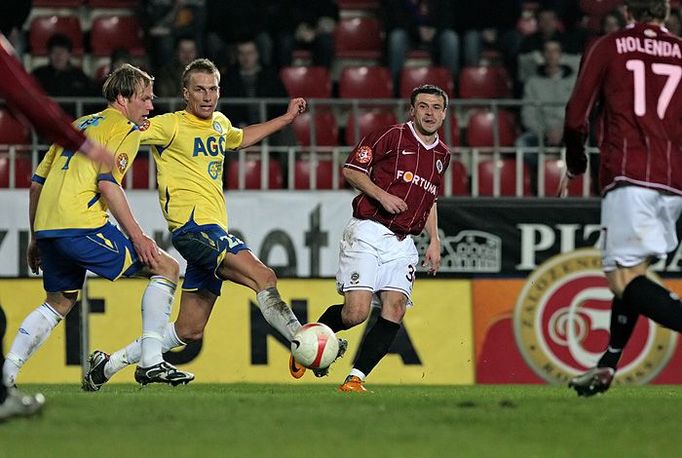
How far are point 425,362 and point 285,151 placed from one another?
2.41 m

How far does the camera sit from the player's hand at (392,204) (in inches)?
342

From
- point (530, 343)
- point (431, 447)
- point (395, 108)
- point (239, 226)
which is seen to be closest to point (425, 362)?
point (530, 343)

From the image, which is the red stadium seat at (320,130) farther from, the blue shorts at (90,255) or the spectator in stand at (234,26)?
the blue shorts at (90,255)

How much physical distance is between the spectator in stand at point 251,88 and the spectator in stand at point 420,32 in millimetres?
1682

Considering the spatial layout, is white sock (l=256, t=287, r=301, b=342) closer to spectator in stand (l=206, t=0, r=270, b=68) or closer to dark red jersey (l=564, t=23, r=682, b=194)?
dark red jersey (l=564, t=23, r=682, b=194)

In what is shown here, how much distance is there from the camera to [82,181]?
822 cm

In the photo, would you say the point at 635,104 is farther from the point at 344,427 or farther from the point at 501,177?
the point at 501,177

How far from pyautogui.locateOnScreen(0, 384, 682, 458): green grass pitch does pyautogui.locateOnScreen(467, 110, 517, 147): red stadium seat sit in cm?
717

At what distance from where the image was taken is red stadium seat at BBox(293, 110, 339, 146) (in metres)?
14.2

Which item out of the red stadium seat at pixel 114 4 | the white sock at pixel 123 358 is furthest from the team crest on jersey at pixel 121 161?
the red stadium seat at pixel 114 4

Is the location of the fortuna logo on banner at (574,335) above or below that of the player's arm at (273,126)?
below

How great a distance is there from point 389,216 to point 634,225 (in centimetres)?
247

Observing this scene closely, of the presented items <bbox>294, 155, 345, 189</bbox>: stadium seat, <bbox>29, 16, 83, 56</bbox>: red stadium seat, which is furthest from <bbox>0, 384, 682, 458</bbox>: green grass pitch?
<bbox>29, 16, 83, 56</bbox>: red stadium seat

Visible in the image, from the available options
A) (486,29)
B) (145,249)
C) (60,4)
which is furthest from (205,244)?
(60,4)
